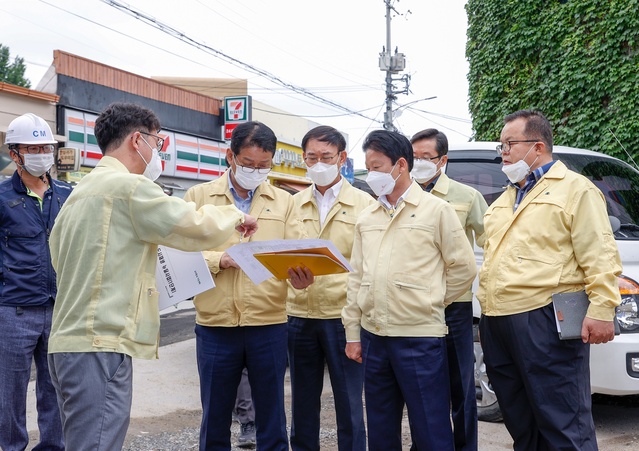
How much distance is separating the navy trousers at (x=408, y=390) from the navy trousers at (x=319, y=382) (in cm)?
47

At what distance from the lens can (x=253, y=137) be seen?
152 inches

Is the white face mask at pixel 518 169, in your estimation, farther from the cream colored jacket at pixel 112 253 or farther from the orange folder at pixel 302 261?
the cream colored jacket at pixel 112 253

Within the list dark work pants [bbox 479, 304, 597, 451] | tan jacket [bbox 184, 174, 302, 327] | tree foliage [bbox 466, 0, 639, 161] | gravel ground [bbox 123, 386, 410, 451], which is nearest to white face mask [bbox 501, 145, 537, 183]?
dark work pants [bbox 479, 304, 597, 451]

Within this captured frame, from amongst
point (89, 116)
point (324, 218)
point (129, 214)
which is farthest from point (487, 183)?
point (89, 116)

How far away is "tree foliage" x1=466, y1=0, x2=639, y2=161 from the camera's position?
10273 mm

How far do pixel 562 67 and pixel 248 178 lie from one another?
8.98 meters

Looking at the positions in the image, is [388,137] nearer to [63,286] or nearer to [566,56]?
[63,286]

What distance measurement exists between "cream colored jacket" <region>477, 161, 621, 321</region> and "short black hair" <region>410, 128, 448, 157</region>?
51.1 inches

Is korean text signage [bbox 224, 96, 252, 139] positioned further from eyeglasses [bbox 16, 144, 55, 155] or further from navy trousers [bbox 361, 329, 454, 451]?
navy trousers [bbox 361, 329, 454, 451]

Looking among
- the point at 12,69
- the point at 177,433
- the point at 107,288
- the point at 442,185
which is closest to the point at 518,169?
the point at 442,185

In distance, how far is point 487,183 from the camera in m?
5.67

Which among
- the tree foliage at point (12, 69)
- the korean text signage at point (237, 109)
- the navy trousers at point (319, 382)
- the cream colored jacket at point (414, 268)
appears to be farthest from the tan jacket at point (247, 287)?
the tree foliage at point (12, 69)

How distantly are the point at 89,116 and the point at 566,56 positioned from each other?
1198 cm

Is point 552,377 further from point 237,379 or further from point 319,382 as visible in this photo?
point 237,379
